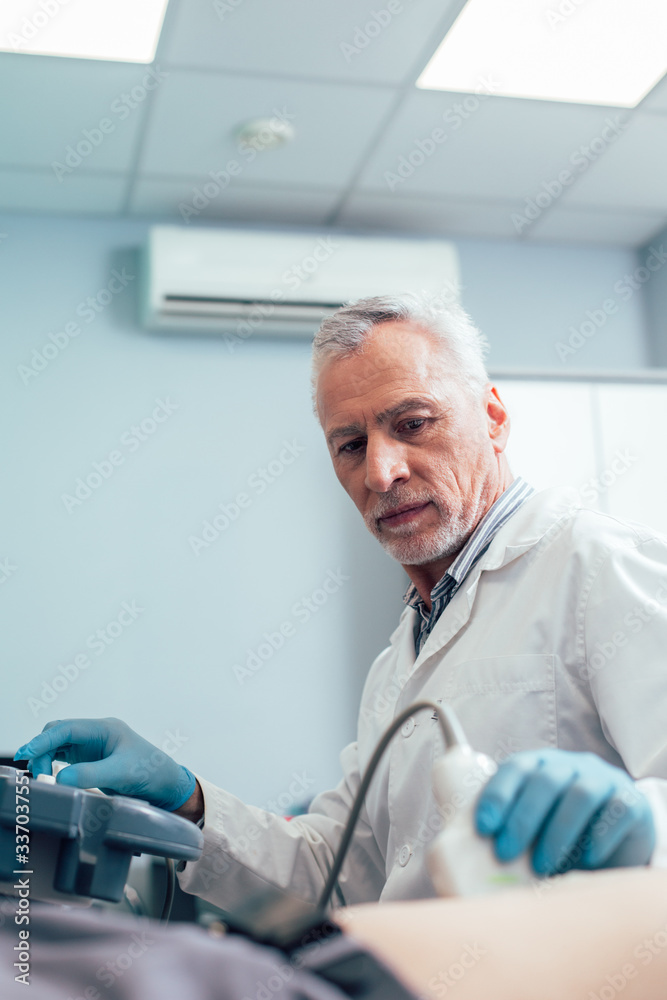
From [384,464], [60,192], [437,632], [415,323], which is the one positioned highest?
[60,192]

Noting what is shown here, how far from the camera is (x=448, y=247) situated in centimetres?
277

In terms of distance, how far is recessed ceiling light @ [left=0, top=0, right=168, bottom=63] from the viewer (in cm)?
183

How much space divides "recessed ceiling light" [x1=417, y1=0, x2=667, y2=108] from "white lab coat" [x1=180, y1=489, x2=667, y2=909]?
129 cm

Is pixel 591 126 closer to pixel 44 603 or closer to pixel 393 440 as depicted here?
pixel 393 440

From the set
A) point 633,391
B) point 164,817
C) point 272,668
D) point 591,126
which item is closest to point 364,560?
point 272,668

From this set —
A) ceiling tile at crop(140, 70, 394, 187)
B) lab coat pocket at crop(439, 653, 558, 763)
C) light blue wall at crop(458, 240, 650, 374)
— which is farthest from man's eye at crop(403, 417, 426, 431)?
light blue wall at crop(458, 240, 650, 374)

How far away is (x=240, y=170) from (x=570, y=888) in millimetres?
2342

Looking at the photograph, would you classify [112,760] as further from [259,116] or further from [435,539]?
[259,116]

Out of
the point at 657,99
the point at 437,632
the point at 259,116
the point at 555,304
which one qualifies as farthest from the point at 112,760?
the point at 555,304

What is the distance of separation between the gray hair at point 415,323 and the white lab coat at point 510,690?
0.79 feet

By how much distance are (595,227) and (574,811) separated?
2.71 metres

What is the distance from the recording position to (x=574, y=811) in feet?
1.81

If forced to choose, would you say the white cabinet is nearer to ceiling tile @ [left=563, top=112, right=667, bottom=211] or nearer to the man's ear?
ceiling tile @ [left=563, top=112, right=667, bottom=211]

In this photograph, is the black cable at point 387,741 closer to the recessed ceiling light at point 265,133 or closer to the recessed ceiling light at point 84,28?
the recessed ceiling light at point 84,28
